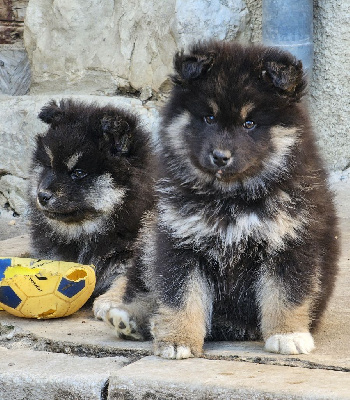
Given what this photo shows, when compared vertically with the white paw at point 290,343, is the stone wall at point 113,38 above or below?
above

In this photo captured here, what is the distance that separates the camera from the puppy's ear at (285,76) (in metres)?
3.51

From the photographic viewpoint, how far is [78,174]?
4.98 m

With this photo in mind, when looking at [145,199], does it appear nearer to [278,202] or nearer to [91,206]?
[91,206]

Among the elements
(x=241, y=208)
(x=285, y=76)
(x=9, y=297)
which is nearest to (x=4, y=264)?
(x=9, y=297)

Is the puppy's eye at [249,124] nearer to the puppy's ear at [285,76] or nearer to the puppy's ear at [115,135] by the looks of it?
the puppy's ear at [285,76]

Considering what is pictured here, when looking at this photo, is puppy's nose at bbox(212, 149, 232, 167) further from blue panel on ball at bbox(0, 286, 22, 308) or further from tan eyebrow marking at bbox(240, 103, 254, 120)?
blue panel on ball at bbox(0, 286, 22, 308)

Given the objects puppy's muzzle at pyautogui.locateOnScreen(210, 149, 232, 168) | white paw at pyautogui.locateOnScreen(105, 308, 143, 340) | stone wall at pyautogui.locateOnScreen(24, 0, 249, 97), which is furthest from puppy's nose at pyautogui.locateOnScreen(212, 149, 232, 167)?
stone wall at pyautogui.locateOnScreen(24, 0, 249, 97)

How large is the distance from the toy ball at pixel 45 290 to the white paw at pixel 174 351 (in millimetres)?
1043

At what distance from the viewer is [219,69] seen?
360 centimetres

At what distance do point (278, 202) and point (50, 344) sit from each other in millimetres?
1369

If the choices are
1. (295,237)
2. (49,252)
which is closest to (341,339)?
(295,237)

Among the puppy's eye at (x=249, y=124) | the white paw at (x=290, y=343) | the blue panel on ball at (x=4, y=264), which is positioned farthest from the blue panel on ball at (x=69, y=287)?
the puppy's eye at (x=249, y=124)

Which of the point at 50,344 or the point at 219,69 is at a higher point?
the point at 219,69

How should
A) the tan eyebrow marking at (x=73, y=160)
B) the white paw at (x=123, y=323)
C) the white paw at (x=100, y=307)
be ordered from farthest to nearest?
the tan eyebrow marking at (x=73, y=160) → the white paw at (x=100, y=307) → the white paw at (x=123, y=323)
